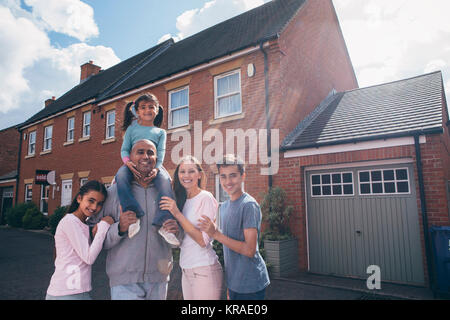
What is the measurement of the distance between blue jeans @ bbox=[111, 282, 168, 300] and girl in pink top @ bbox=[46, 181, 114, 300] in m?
0.24

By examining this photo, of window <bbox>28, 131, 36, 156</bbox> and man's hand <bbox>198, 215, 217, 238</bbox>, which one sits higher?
window <bbox>28, 131, 36, 156</bbox>

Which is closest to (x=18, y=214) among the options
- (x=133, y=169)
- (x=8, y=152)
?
(x=8, y=152)

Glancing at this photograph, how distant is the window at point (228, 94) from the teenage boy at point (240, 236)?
677cm

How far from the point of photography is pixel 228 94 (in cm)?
932

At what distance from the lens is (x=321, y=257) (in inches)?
290

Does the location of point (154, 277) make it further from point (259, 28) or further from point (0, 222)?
point (0, 222)

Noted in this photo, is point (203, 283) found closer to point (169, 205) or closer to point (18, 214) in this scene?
point (169, 205)

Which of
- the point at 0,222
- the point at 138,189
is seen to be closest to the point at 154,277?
the point at 138,189

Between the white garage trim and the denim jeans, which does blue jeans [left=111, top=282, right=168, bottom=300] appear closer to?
the denim jeans

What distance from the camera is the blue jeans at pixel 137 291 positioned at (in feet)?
6.91

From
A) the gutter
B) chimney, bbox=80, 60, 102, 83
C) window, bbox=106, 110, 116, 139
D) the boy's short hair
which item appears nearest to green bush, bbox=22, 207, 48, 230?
window, bbox=106, 110, 116, 139

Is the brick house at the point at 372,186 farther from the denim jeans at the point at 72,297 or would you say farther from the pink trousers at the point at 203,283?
the denim jeans at the point at 72,297

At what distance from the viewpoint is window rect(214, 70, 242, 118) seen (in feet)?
30.3
